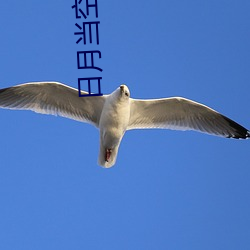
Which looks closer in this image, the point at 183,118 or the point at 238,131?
the point at 183,118

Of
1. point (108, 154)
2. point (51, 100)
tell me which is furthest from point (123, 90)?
point (51, 100)

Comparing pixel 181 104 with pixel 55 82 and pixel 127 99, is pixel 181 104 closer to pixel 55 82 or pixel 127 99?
pixel 127 99

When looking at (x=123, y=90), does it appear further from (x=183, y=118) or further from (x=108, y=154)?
(x=183, y=118)

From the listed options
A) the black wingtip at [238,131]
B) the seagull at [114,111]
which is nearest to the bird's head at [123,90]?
the seagull at [114,111]

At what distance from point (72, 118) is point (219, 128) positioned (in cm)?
174

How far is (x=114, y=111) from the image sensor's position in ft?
18.0

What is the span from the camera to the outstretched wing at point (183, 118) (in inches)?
237

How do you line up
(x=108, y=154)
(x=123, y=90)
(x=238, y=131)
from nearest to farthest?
(x=123, y=90), (x=108, y=154), (x=238, y=131)

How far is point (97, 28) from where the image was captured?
3814 millimetres

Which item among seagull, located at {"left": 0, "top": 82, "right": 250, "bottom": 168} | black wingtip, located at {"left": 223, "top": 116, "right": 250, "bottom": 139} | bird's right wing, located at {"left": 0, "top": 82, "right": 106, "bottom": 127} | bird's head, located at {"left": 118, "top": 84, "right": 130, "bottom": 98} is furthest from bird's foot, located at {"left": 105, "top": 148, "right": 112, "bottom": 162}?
black wingtip, located at {"left": 223, "top": 116, "right": 250, "bottom": 139}

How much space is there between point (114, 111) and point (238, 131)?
176cm

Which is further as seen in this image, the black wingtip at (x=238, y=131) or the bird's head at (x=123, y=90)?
the black wingtip at (x=238, y=131)

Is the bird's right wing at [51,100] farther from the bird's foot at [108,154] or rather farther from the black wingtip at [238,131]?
the black wingtip at [238,131]

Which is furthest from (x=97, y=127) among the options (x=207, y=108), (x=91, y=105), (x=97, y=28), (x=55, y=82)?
(x=97, y=28)
